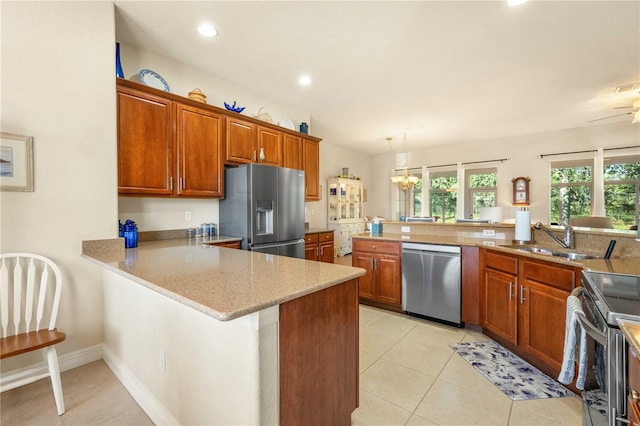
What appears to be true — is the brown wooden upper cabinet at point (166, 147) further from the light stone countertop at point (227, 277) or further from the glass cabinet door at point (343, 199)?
the glass cabinet door at point (343, 199)

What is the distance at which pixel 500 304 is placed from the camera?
8.30 feet

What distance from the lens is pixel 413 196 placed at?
313 inches

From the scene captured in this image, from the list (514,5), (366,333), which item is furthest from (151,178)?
(514,5)

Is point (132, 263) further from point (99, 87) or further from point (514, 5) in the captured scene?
point (514, 5)

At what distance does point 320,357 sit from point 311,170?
3.51 meters

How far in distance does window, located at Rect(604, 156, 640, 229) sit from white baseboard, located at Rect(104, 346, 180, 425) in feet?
25.0

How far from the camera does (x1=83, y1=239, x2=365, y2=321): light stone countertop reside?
3.19ft

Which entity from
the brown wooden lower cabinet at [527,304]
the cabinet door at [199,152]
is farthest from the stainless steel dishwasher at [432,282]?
the cabinet door at [199,152]

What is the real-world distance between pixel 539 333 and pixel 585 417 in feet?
2.64

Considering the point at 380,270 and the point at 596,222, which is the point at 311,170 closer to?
the point at 380,270

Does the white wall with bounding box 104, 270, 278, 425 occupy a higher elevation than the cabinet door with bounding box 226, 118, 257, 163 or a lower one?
lower

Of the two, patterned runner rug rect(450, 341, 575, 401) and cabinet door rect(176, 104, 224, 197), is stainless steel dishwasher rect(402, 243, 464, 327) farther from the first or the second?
cabinet door rect(176, 104, 224, 197)

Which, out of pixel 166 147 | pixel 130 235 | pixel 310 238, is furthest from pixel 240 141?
pixel 310 238

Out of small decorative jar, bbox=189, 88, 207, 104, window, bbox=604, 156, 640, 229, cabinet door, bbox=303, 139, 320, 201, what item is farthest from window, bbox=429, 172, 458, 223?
small decorative jar, bbox=189, 88, 207, 104
